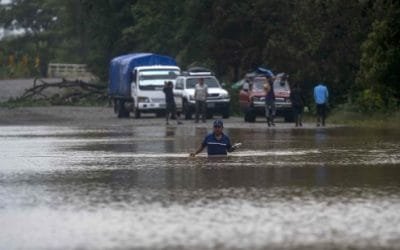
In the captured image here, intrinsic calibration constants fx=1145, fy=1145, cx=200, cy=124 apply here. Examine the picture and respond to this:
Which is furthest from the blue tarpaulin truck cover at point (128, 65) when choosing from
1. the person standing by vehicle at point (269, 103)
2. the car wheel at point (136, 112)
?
the person standing by vehicle at point (269, 103)

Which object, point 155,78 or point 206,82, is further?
point 155,78

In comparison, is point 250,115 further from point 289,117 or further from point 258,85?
point 289,117

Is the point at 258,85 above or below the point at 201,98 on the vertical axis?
above

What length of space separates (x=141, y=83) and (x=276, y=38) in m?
6.70

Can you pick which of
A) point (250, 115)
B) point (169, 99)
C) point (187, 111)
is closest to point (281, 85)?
point (250, 115)

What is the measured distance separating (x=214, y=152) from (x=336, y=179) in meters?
5.32

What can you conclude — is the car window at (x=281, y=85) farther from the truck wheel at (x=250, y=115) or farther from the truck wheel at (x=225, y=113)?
the truck wheel at (x=225, y=113)

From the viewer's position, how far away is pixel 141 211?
1612 cm

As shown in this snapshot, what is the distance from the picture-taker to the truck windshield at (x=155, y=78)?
53.6 meters

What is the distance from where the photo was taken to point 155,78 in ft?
177

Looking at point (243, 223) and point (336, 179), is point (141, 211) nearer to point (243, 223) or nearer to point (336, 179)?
point (243, 223)

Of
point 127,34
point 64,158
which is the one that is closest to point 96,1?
point 127,34

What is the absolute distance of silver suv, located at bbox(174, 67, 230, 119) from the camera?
50.8 metres

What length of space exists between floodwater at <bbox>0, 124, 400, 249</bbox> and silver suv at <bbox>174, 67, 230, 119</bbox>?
17.9 m
